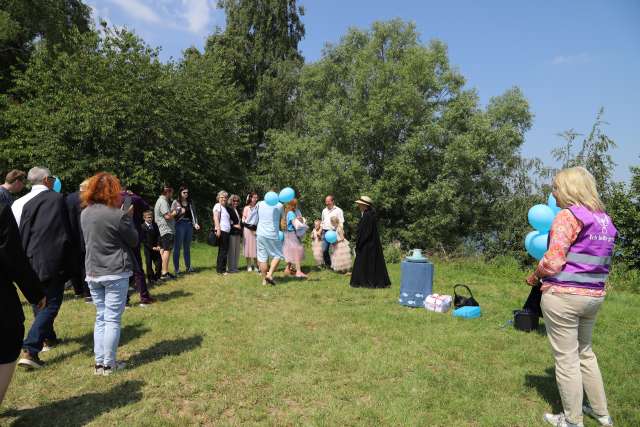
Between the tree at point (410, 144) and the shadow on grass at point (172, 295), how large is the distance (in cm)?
1378

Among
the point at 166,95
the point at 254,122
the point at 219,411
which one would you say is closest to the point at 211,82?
the point at 166,95

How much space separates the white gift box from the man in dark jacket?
5.06m

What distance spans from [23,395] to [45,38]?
21.7 meters

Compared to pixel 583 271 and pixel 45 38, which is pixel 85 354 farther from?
pixel 45 38

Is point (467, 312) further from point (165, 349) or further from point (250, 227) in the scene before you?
point (250, 227)

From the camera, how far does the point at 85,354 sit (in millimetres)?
4812

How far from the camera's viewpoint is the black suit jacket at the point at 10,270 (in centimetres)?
271

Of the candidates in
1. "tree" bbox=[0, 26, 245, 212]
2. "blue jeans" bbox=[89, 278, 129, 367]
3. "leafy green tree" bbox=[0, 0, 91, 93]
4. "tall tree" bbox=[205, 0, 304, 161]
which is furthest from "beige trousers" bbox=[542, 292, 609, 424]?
"tall tree" bbox=[205, 0, 304, 161]

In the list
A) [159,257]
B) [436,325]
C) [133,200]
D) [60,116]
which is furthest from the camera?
[60,116]

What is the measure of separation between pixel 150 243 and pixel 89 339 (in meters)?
3.05

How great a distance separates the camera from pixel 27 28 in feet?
66.0

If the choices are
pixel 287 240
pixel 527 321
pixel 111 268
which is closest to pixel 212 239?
pixel 287 240

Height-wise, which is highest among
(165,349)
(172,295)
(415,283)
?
(415,283)

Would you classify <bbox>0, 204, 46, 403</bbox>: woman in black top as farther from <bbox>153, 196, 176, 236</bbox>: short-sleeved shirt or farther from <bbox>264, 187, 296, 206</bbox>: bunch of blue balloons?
<bbox>153, 196, 176, 236</bbox>: short-sleeved shirt
